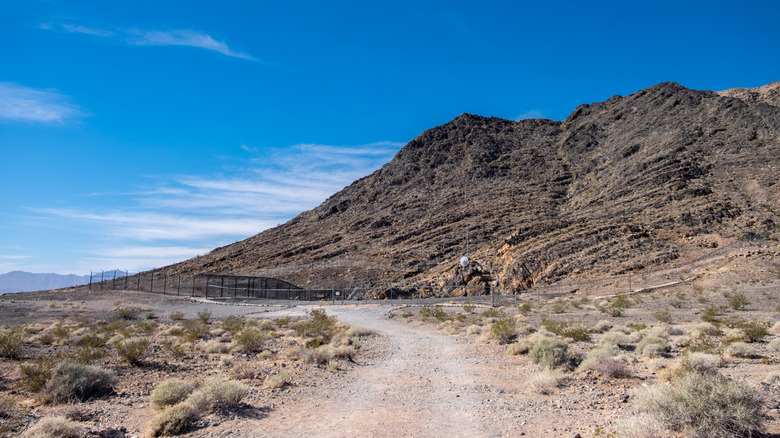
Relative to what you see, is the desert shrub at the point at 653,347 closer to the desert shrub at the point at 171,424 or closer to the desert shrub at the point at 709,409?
the desert shrub at the point at 709,409

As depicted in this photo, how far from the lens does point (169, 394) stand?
7.91 m

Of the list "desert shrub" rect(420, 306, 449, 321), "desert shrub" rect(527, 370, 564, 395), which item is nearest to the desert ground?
"desert shrub" rect(527, 370, 564, 395)

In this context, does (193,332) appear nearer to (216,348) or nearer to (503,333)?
(216,348)

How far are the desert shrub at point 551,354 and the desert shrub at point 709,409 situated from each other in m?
4.74

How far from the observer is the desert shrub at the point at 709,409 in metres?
5.04

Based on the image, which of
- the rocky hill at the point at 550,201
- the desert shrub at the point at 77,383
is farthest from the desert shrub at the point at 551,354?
the rocky hill at the point at 550,201

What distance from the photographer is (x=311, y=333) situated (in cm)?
1862

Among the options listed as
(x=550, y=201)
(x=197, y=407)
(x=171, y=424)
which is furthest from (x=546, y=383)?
(x=550, y=201)

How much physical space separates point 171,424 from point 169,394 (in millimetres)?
1434

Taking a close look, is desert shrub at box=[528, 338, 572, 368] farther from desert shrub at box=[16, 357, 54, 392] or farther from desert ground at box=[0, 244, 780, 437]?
desert shrub at box=[16, 357, 54, 392]

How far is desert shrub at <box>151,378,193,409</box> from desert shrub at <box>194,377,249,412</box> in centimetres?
42

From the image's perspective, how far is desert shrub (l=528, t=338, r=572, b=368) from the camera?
1053 centimetres

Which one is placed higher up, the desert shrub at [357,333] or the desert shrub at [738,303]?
the desert shrub at [738,303]

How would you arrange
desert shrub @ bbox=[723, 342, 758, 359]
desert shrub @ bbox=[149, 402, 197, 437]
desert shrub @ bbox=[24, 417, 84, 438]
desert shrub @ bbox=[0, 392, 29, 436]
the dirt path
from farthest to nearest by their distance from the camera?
desert shrub @ bbox=[723, 342, 758, 359], the dirt path, desert shrub @ bbox=[149, 402, 197, 437], desert shrub @ bbox=[0, 392, 29, 436], desert shrub @ bbox=[24, 417, 84, 438]
